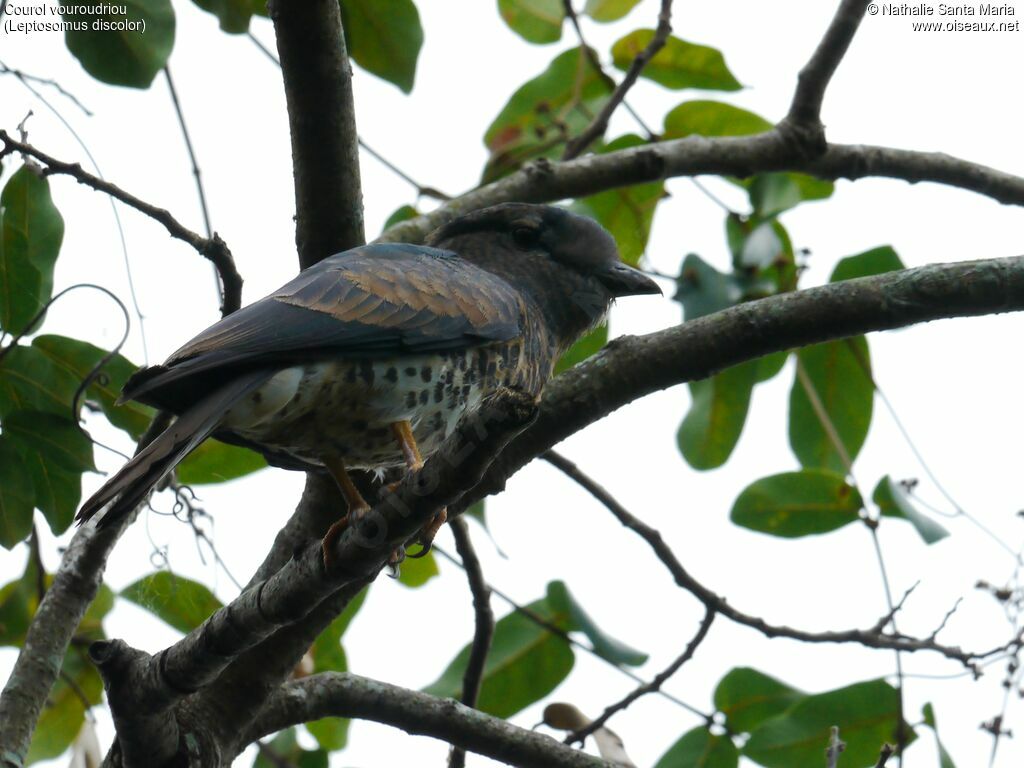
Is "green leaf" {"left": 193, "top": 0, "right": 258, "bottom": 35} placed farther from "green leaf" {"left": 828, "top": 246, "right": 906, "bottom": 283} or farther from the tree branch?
"green leaf" {"left": 828, "top": 246, "right": 906, "bottom": 283}

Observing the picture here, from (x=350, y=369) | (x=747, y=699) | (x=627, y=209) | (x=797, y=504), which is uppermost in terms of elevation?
(x=627, y=209)

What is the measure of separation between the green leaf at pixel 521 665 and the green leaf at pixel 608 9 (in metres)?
2.13

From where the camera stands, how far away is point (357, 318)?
123 inches

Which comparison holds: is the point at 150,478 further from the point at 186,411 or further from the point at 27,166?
the point at 27,166

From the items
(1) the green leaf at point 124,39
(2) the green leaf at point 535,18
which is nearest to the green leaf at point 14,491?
(1) the green leaf at point 124,39

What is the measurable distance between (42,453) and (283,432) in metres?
0.69

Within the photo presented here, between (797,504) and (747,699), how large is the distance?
0.61 m

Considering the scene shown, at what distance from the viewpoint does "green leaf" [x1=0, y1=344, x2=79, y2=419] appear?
10.8 feet

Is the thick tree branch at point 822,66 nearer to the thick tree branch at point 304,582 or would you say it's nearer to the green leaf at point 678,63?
the green leaf at point 678,63

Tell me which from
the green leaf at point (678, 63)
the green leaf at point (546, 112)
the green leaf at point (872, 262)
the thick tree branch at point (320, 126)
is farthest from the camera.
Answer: the green leaf at point (546, 112)

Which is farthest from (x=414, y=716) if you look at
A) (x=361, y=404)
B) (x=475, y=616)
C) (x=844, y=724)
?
(x=844, y=724)

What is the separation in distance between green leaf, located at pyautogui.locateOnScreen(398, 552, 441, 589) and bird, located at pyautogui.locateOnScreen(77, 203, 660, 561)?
86 cm

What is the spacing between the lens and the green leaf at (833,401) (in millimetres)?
3850

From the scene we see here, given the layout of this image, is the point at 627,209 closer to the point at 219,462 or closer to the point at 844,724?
the point at 219,462
